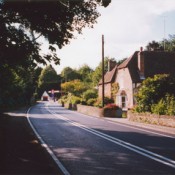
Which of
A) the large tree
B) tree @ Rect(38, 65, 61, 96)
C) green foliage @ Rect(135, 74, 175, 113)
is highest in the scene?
tree @ Rect(38, 65, 61, 96)

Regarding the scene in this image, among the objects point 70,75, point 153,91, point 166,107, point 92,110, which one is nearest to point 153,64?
point 92,110

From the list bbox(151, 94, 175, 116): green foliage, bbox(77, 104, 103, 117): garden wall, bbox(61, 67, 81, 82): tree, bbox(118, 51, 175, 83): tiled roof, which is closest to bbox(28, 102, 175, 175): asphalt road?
bbox(151, 94, 175, 116): green foliage

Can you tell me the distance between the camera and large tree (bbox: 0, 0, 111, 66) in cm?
1560

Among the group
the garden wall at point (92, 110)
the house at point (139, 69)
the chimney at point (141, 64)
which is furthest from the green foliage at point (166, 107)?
the chimney at point (141, 64)

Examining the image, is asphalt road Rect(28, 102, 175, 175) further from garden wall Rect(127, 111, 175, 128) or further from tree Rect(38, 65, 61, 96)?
tree Rect(38, 65, 61, 96)

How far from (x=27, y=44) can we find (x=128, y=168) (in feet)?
31.6

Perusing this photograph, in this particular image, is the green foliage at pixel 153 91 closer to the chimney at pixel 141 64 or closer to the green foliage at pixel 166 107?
the green foliage at pixel 166 107

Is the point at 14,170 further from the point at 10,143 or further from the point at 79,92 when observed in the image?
the point at 79,92

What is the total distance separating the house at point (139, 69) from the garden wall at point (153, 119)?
17.4 meters

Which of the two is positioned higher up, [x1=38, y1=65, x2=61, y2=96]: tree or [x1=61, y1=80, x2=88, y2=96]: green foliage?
[x1=38, y1=65, x2=61, y2=96]: tree

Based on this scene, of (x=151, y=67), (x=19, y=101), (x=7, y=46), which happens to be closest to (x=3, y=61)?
(x=7, y=46)

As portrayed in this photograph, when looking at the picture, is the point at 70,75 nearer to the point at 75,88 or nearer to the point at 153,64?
the point at 75,88

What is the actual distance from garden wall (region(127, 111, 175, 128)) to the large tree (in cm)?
952

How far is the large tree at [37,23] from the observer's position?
1560 centimetres
